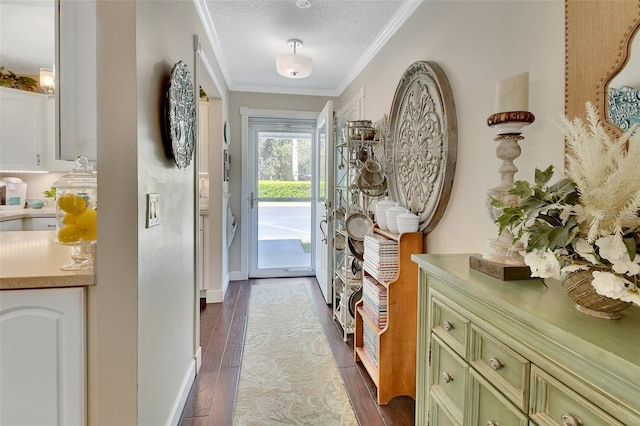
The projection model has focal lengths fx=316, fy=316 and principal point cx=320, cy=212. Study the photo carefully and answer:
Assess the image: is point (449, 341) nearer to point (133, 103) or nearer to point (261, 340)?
point (133, 103)

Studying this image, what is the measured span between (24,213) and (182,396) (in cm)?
295

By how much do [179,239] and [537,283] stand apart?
5.38 ft

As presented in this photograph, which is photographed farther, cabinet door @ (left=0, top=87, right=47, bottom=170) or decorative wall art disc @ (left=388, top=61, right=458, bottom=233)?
cabinet door @ (left=0, top=87, right=47, bottom=170)

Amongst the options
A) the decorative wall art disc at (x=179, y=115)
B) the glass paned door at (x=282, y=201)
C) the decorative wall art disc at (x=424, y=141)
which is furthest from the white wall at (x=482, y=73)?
the glass paned door at (x=282, y=201)

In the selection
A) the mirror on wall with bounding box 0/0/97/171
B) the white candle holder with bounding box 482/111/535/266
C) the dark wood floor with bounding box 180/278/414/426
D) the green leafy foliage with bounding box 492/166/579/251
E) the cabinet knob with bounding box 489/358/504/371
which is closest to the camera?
the green leafy foliage with bounding box 492/166/579/251

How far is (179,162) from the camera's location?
1.58 metres

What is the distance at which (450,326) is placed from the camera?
1029 mm

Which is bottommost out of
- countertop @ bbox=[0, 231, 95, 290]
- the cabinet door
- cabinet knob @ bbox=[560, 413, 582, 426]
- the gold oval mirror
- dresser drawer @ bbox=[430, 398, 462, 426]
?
dresser drawer @ bbox=[430, 398, 462, 426]

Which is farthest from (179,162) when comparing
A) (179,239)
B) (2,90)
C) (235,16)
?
(2,90)

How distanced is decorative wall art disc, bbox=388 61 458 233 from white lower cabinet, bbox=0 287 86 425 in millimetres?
1647

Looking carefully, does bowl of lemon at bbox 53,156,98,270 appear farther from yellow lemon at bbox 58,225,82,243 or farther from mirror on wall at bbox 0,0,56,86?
mirror on wall at bbox 0,0,56,86

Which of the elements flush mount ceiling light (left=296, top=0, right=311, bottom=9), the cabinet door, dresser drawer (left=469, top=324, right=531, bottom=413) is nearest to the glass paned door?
flush mount ceiling light (left=296, top=0, right=311, bottom=9)

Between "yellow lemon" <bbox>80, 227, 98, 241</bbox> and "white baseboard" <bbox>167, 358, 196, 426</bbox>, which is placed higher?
"yellow lemon" <bbox>80, 227, 98, 241</bbox>

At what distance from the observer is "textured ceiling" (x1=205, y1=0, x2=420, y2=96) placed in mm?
2168
